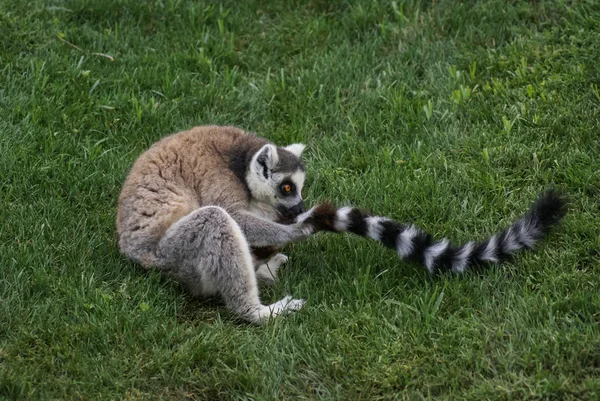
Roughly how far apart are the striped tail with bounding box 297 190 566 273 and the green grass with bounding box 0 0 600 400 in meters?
0.12

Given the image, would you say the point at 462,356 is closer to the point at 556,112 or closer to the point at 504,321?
the point at 504,321

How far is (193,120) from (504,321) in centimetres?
362

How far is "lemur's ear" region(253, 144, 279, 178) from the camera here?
6234 millimetres

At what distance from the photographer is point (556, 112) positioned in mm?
7203

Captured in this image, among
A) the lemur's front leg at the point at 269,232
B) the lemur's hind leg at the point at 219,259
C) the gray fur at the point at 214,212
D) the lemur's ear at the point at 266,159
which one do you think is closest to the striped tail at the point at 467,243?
the lemur's front leg at the point at 269,232

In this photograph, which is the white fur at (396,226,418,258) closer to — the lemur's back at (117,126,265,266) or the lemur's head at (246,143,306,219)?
the lemur's head at (246,143,306,219)

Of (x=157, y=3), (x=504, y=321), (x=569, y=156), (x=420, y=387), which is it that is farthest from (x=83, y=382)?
(x=157, y=3)

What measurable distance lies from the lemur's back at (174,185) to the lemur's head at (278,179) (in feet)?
0.42

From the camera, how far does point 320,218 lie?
5922 mm

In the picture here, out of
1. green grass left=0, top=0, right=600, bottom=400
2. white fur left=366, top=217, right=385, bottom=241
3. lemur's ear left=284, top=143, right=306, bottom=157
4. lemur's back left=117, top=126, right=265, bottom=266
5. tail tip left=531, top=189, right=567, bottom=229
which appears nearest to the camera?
green grass left=0, top=0, right=600, bottom=400

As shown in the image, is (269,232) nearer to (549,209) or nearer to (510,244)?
(510,244)

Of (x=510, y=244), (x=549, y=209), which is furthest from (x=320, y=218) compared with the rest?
(x=549, y=209)

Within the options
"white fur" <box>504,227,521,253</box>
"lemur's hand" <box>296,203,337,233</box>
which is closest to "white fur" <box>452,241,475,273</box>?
"white fur" <box>504,227,521,253</box>

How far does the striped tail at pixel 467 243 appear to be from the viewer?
5.65 m
